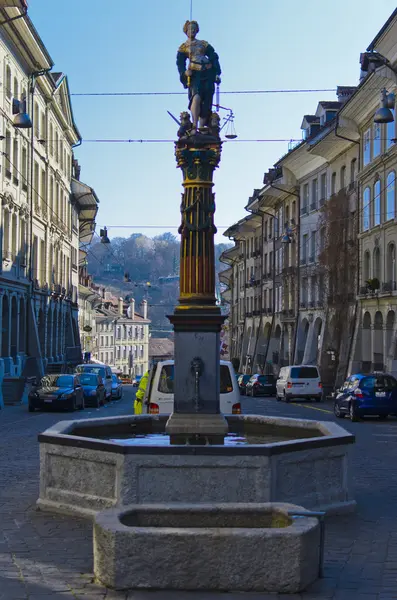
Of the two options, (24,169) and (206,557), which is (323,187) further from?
(206,557)

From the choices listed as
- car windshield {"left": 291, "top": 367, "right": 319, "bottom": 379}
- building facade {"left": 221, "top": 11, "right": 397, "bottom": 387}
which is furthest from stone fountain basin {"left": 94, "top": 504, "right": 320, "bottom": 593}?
car windshield {"left": 291, "top": 367, "right": 319, "bottom": 379}

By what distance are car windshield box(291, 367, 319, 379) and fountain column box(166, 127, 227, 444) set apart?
104 feet

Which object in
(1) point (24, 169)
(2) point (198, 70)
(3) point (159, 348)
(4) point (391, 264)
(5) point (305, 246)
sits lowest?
(3) point (159, 348)

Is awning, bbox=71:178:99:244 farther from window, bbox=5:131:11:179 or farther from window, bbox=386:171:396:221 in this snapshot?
window, bbox=386:171:396:221

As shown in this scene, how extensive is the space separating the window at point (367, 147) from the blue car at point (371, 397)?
20.1m

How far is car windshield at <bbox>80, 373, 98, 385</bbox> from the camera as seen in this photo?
39.3 m

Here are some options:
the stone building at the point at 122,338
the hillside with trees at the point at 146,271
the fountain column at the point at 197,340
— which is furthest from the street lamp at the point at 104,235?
the hillside with trees at the point at 146,271

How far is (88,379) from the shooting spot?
39.7 metres

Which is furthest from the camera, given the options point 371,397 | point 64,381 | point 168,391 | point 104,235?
point 104,235

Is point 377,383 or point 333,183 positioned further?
point 333,183

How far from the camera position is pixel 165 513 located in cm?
789

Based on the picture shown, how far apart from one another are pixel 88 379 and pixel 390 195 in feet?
52.7

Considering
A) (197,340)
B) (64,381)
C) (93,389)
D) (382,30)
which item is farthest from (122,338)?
(197,340)

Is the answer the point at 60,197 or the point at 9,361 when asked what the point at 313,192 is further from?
the point at 9,361
